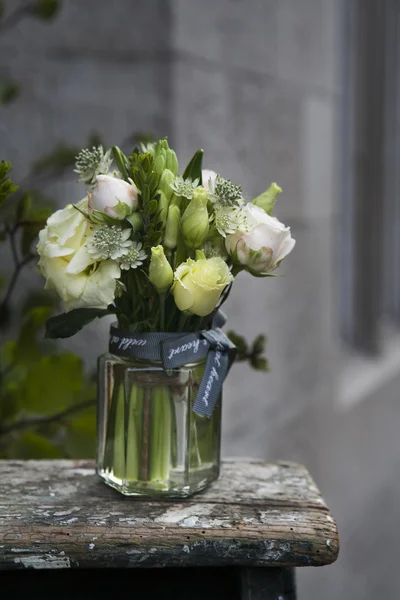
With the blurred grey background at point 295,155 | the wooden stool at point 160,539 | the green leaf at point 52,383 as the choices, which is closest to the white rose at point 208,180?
the wooden stool at point 160,539

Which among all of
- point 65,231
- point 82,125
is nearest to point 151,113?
point 82,125

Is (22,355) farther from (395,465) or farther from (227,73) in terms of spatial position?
(395,465)

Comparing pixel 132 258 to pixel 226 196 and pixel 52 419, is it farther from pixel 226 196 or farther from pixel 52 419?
pixel 52 419

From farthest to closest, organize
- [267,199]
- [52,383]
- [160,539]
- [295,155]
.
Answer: [295,155], [52,383], [267,199], [160,539]

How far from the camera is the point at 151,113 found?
1.87 meters

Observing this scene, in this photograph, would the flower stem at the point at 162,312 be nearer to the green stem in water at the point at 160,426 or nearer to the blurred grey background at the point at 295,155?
the green stem in water at the point at 160,426

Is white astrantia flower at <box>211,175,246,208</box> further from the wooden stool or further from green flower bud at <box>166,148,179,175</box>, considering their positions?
the wooden stool

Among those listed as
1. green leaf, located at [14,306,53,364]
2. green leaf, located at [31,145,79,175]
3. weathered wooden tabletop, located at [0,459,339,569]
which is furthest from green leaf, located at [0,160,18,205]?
green leaf, located at [31,145,79,175]

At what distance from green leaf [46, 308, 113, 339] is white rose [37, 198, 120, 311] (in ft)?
0.09

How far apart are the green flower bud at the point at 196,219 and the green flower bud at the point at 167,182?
0.03m

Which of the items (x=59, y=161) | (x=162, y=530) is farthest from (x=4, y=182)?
(x=59, y=161)

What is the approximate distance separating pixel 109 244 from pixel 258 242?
147 millimetres

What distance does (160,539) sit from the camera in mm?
826

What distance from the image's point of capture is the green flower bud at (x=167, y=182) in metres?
0.89
